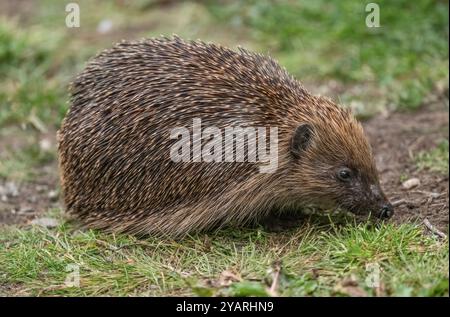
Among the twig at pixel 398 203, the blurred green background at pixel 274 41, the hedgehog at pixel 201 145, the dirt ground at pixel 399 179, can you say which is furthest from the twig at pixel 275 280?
the blurred green background at pixel 274 41

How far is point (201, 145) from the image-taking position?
7676mm

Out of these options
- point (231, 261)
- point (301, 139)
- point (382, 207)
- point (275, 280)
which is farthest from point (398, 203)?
point (275, 280)

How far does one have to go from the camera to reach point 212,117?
7734 mm

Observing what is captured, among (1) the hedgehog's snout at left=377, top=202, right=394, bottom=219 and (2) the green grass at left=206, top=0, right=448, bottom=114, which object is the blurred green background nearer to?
(2) the green grass at left=206, top=0, right=448, bottom=114

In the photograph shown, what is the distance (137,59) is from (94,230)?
1.83 metres

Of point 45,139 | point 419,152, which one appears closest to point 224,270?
point 419,152

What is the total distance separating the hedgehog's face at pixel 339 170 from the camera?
770cm

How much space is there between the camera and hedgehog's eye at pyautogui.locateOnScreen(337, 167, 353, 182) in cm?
775

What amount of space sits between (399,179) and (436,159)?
2.17 feet

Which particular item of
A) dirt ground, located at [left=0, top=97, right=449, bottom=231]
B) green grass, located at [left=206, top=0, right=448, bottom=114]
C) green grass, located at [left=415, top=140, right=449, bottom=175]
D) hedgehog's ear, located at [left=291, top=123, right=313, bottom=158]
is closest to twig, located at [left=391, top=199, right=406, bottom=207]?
dirt ground, located at [left=0, top=97, right=449, bottom=231]

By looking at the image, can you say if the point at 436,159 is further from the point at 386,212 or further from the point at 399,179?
the point at 386,212
